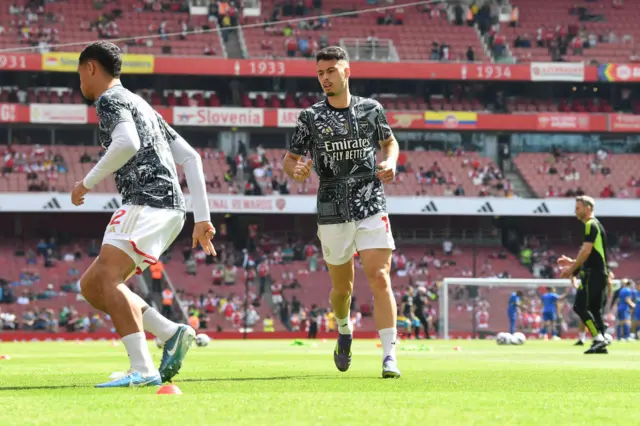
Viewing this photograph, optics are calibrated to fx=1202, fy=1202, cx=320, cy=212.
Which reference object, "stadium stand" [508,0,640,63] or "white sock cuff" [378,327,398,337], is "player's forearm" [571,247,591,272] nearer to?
"white sock cuff" [378,327,398,337]

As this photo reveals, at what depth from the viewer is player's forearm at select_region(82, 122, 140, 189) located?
7.18m

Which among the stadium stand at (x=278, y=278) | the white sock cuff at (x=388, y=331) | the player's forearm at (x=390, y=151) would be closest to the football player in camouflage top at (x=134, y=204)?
the white sock cuff at (x=388, y=331)

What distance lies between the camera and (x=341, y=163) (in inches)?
366

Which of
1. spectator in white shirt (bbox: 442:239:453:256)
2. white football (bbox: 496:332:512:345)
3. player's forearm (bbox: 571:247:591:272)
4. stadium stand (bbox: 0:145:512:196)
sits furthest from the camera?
spectator in white shirt (bbox: 442:239:453:256)

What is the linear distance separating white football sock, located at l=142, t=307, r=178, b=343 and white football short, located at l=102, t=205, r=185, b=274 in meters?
0.55

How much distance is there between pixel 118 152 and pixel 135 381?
1.37m

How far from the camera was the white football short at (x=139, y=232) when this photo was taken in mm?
7289

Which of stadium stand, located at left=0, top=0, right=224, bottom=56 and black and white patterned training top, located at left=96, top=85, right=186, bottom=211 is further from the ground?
black and white patterned training top, located at left=96, top=85, right=186, bottom=211

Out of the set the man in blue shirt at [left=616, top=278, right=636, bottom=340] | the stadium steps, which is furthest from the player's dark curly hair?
the stadium steps

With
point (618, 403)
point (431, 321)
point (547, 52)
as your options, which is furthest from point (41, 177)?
point (618, 403)

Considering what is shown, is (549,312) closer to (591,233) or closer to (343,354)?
(591,233)

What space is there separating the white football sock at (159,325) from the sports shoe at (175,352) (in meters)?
0.04

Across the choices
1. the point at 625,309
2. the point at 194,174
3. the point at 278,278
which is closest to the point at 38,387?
the point at 194,174

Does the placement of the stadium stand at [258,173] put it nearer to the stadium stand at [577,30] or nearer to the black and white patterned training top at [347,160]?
the stadium stand at [577,30]
